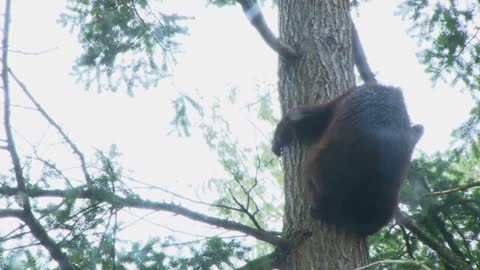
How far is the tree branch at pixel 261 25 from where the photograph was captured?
13.0 feet

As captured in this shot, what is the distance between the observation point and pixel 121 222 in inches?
139

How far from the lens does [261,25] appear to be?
13.3ft

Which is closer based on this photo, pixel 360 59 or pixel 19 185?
pixel 19 185

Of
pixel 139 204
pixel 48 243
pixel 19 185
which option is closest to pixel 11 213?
pixel 19 185

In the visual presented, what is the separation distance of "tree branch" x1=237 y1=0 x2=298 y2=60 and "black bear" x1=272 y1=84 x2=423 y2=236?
0.67 m

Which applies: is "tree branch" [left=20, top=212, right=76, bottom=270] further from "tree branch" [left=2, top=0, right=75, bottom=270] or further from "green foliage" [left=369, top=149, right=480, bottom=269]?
"green foliage" [left=369, top=149, right=480, bottom=269]

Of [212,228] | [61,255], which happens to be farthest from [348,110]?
[61,255]

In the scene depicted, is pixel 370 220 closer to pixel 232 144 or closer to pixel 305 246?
pixel 305 246

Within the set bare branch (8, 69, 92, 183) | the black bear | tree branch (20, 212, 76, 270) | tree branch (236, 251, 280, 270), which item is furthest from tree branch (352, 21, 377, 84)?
tree branch (20, 212, 76, 270)

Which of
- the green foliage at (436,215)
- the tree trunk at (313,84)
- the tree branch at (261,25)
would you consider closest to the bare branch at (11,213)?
the tree trunk at (313,84)

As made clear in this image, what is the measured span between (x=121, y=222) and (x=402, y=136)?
2124mm

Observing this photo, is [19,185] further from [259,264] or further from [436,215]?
[436,215]

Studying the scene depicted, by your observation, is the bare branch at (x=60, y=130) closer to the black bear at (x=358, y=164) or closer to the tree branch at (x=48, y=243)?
the tree branch at (x=48, y=243)

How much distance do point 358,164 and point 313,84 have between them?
1033 millimetres
